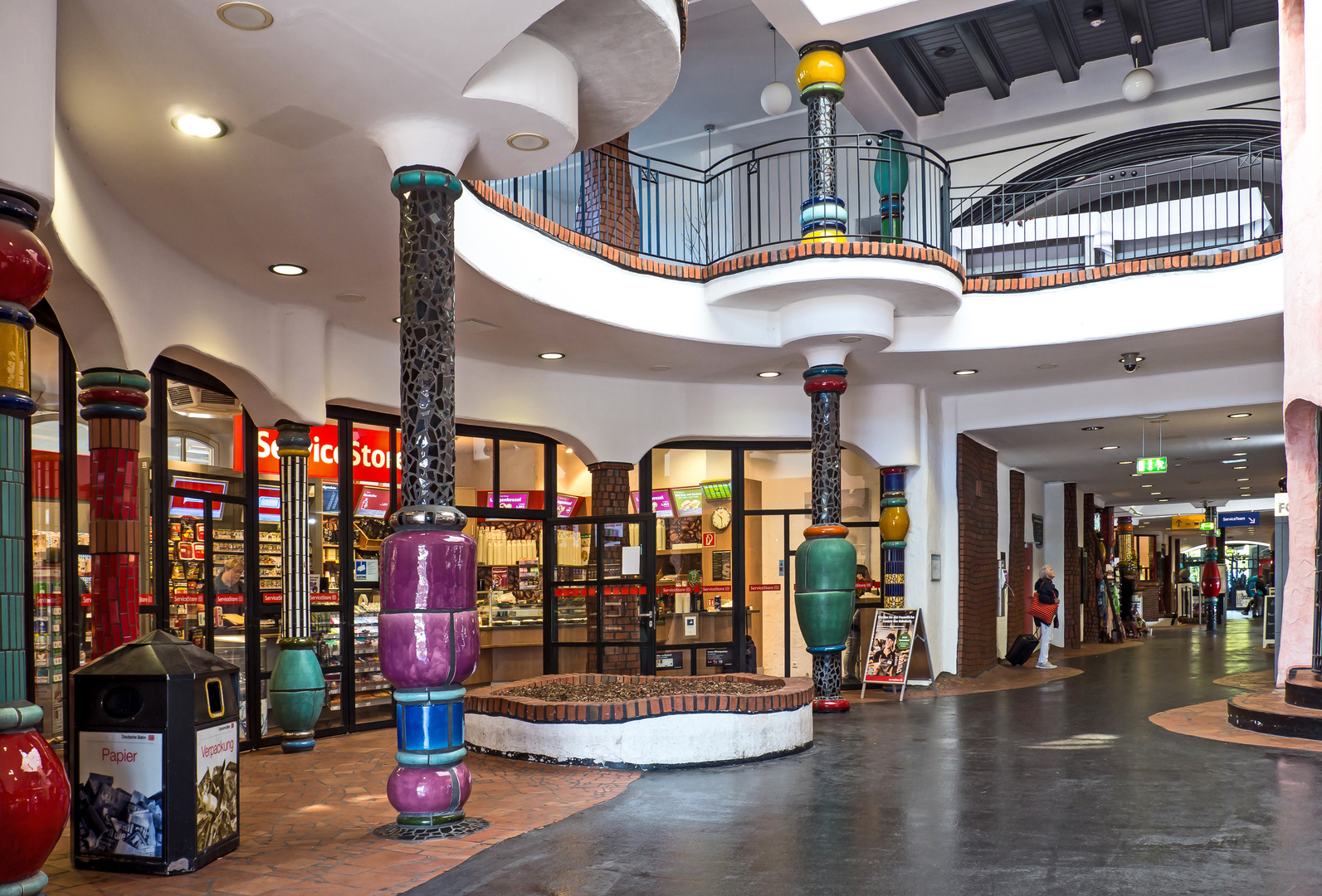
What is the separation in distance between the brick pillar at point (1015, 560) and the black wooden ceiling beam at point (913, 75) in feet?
20.5

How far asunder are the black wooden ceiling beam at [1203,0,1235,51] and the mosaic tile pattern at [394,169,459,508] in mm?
10516

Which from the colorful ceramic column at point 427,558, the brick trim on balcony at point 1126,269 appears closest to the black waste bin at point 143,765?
the colorful ceramic column at point 427,558

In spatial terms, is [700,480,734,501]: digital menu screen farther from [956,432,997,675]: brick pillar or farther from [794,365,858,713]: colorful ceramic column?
[956,432,997,675]: brick pillar

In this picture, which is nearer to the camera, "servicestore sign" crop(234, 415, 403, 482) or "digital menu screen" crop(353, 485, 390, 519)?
"servicestore sign" crop(234, 415, 403, 482)

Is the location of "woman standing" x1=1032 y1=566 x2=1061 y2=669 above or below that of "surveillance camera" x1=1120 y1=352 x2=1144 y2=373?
below

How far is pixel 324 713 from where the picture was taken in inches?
353

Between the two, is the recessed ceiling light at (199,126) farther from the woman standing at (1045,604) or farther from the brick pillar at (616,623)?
the woman standing at (1045,604)

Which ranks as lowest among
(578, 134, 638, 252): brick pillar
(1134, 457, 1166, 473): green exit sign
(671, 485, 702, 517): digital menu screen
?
(671, 485, 702, 517): digital menu screen

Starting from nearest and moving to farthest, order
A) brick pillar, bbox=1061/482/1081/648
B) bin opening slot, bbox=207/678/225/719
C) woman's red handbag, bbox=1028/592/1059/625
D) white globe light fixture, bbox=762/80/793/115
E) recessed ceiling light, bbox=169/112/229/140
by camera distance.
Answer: bin opening slot, bbox=207/678/225/719 < recessed ceiling light, bbox=169/112/229/140 < white globe light fixture, bbox=762/80/793/115 < woman's red handbag, bbox=1028/592/1059/625 < brick pillar, bbox=1061/482/1081/648

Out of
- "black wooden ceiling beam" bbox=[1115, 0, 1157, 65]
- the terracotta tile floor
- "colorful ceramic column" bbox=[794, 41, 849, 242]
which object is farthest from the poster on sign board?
"black wooden ceiling beam" bbox=[1115, 0, 1157, 65]

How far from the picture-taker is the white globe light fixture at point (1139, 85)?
12.4 meters

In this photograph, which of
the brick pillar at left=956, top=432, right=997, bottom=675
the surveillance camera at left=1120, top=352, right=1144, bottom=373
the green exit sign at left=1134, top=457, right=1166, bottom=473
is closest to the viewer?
the surveillance camera at left=1120, top=352, right=1144, bottom=373

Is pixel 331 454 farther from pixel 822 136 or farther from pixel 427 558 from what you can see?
pixel 822 136

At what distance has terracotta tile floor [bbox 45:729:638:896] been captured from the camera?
4352 millimetres
